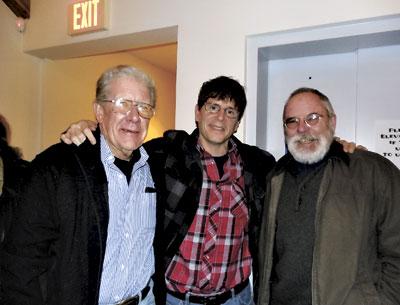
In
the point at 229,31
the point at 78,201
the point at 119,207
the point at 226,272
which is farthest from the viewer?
the point at 229,31

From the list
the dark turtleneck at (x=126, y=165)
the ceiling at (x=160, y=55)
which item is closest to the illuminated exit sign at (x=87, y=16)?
the ceiling at (x=160, y=55)

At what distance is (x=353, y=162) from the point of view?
1.82m

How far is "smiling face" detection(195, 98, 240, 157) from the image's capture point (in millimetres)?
2021

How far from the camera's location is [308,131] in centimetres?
194

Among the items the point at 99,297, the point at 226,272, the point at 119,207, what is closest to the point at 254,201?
the point at 226,272

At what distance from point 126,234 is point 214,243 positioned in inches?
22.2

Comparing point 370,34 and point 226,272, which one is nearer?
point 226,272

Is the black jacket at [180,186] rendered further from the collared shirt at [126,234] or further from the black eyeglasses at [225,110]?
the black eyeglasses at [225,110]

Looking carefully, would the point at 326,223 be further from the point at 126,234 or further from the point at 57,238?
the point at 57,238

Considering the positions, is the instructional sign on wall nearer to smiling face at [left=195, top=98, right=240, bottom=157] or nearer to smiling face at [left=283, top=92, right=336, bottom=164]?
smiling face at [left=283, top=92, right=336, bottom=164]

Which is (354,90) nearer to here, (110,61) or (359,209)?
(359,209)

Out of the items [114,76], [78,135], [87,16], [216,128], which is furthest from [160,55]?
[78,135]

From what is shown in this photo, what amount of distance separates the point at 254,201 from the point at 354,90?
1141 mm

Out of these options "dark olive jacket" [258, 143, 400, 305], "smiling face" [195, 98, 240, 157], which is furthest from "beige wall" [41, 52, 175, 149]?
"dark olive jacket" [258, 143, 400, 305]
